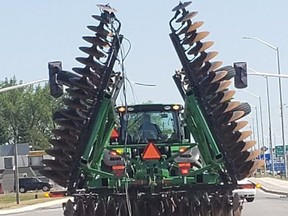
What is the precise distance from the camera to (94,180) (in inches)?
568

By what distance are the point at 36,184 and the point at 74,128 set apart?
7711cm

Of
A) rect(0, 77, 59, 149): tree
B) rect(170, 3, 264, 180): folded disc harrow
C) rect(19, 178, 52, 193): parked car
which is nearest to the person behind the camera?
rect(170, 3, 264, 180): folded disc harrow

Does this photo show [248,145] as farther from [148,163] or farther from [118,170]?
[118,170]

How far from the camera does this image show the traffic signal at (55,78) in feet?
46.1

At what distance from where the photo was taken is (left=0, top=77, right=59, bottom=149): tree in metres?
118

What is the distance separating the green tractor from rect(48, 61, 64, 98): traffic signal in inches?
0.8

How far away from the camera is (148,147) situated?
14.1m

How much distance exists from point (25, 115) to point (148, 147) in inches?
4236

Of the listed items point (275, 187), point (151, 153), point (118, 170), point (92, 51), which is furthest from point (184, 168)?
point (275, 187)

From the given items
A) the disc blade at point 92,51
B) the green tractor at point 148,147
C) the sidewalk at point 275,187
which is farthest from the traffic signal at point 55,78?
the sidewalk at point 275,187

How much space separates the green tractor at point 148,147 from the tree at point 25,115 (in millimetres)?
103713

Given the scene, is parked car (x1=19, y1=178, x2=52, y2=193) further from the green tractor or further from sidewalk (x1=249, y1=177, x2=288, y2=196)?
the green tractor

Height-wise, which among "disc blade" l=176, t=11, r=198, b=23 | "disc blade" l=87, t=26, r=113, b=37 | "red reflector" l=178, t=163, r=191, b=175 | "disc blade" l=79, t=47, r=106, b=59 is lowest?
"red reflector" l=178, t=163, r=191, b=175

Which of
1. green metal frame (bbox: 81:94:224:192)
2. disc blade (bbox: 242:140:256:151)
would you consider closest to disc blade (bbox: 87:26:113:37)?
green metal frame (bbox: 81:94:224:192)
